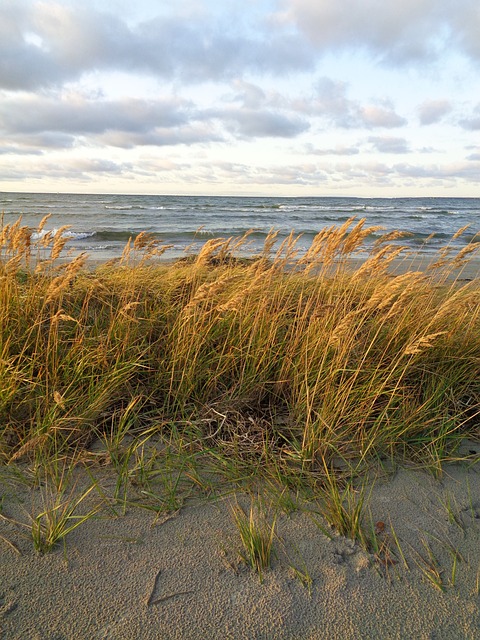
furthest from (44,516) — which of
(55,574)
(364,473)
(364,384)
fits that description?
(364,384)

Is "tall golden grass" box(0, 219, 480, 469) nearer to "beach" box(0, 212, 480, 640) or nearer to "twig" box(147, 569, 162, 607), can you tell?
"beach" box(0, 212, 480, 640)

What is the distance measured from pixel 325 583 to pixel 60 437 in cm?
161

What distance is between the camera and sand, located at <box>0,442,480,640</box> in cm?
171

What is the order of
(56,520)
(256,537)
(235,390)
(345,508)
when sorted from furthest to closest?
(235,390) < (345,508) < (56,520) < (256,537)

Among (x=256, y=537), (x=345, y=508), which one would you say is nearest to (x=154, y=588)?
(x=256, y=537)

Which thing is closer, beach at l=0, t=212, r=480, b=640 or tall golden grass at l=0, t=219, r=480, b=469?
beach at l=0, t=212, r=480, b=640

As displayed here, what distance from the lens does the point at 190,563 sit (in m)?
1.99

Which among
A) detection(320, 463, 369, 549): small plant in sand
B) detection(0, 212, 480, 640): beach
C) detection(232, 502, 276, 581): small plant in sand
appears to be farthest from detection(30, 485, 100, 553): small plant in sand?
detection(320, 463, 369, 549): small plant in sand

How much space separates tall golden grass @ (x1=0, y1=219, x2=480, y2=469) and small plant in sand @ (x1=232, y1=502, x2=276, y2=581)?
1.48 ft

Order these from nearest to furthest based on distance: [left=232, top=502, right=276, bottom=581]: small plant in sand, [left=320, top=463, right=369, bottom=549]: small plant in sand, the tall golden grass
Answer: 1. [left=232, top=502, right=276, bottom=581]: small plant in sand
2. [left=320, top=463, right=369, bottom=549]: small plant in sand
3. the tall golden grass

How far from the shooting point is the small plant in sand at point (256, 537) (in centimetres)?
197

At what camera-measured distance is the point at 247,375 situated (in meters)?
3.17

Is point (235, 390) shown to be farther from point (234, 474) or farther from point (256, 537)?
point (256, 537)

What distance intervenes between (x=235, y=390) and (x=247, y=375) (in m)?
0.13
